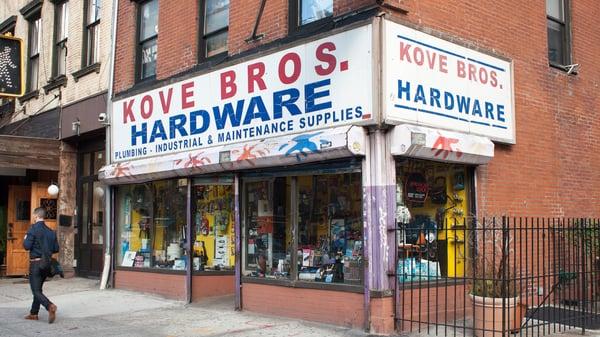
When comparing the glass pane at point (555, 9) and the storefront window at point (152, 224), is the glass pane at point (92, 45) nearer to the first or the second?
the storefront window at point (152, 224)

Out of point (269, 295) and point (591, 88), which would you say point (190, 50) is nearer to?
point (269, 295)

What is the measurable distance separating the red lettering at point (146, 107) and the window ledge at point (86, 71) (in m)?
A: 2.29

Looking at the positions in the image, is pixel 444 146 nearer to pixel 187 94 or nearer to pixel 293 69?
pixel 293 69

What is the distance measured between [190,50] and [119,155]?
283cm

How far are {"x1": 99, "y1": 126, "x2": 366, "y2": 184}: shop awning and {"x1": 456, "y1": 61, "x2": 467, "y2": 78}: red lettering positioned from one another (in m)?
1.93

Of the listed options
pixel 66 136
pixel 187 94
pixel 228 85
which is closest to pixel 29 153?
pixel 66 136

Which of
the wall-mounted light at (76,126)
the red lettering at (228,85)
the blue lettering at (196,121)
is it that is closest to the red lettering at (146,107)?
the blue lettering at (196,121)

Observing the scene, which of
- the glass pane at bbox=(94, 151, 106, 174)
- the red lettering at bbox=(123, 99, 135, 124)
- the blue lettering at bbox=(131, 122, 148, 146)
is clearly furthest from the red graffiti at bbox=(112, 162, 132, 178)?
the glass pane at bbox=(94, 151, 106, 174)

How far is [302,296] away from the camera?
8.72 metres

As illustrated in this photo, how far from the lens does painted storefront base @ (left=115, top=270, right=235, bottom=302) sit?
1091 centimetres

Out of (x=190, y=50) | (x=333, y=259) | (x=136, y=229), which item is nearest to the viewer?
(x=333, y=259)

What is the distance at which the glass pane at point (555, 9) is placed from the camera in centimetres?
1130

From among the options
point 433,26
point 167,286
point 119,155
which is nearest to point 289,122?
point 433,26

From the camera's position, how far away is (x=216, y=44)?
36.0 ft
